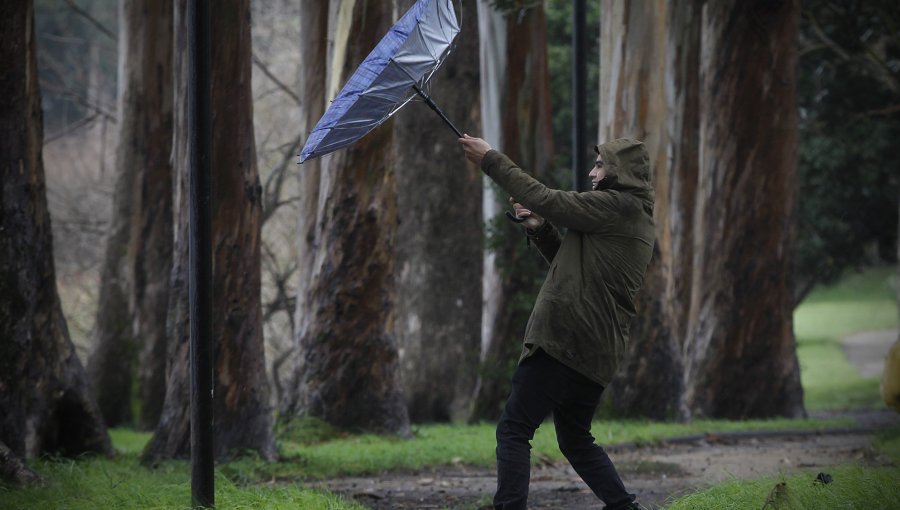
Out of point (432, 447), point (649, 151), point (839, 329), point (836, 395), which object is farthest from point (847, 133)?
point (839, 329)

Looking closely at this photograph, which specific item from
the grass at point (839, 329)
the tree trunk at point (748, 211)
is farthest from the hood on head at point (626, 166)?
the grass at point (839, 329)

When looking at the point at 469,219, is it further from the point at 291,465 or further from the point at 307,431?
the point at 291,465

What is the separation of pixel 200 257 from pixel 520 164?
9.48 metres

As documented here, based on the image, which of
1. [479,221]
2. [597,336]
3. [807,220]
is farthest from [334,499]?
[807,220]

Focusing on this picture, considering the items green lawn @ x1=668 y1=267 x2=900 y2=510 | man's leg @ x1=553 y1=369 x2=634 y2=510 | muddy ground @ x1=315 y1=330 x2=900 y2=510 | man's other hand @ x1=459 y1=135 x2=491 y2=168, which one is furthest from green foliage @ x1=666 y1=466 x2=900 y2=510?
man's other hand @ x1=459 y1=135 x2=491 y2=168

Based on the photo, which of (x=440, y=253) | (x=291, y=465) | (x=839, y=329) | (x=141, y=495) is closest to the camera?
(x=141, y=495)

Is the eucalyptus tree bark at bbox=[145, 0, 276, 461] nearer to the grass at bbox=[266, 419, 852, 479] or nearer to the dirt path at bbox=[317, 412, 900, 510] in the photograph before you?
the grass at bbox=[266, 419, 852, 479]

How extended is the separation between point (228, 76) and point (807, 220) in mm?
18087

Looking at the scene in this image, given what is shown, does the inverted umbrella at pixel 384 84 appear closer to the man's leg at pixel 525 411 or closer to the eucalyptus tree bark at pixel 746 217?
the man's leg at pixel 525 411

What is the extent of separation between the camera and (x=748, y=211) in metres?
15.5

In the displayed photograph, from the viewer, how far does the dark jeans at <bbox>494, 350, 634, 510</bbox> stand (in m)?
6.18

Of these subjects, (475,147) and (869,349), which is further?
(869,349)

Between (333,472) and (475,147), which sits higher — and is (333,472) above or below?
below

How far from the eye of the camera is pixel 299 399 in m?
12.4
